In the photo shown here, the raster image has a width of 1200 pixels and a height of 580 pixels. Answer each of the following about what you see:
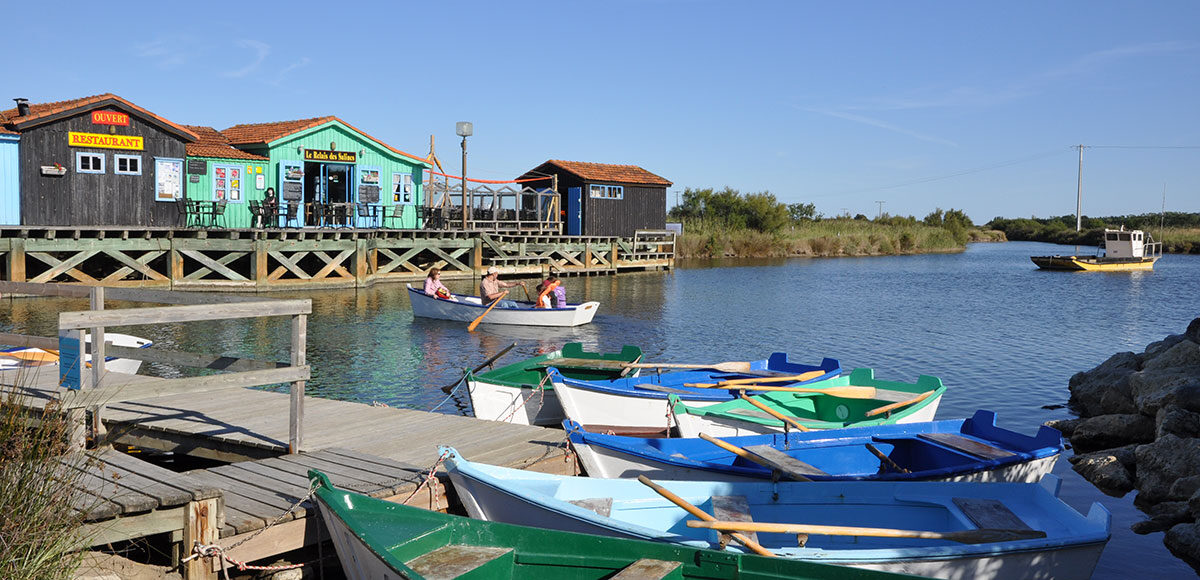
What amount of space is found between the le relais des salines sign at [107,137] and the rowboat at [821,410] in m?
22.9

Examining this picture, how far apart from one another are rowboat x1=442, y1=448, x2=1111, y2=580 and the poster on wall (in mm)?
25335

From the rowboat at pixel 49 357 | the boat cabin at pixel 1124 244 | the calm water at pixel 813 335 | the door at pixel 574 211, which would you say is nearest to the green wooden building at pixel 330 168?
the calm water at pixel 813 335

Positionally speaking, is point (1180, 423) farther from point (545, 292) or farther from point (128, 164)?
point (128, 164)

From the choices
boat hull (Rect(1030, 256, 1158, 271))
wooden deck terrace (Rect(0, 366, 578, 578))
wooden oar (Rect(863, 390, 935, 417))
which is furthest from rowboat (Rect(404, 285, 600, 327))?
boat hull (Rect(1030, 256, 1158, 271))

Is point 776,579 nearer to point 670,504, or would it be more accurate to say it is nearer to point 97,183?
point 670,504

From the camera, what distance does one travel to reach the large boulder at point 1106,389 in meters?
13.7

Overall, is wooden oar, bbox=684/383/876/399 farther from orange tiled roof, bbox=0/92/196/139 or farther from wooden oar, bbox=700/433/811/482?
orange tiled roof, bbox=0/92/196/139

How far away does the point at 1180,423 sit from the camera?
10656 millimetres

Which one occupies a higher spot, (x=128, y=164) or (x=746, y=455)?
(x=128, y=164)

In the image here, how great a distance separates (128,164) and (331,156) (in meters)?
6.72

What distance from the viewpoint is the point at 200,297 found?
23.6 feet

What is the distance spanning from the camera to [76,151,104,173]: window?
87.7ft

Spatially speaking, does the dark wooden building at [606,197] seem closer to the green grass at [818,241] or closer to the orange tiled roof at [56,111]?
the green grass at [818,241]

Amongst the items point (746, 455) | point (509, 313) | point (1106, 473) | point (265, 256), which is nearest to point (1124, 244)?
point (509, 313)
